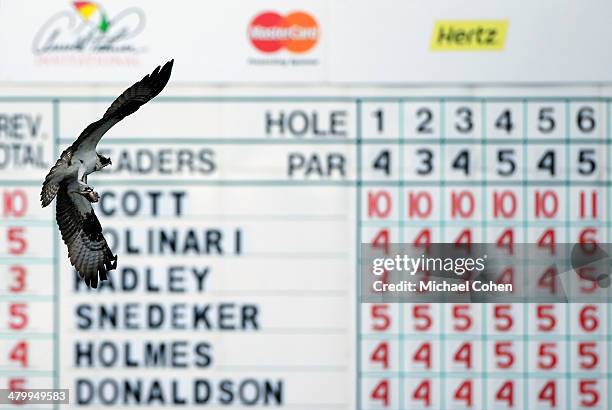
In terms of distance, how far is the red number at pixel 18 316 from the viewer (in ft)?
14.7

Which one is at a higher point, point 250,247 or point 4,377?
point 250,247

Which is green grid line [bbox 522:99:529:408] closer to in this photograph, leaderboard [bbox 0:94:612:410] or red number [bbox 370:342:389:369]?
leaderboard [bbox 0:94:612:410]

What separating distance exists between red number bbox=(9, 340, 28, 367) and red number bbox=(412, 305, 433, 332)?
195 cm

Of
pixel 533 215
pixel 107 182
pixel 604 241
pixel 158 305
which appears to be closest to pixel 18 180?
pixel 107 182

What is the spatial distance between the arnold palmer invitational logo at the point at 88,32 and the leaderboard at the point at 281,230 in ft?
0.84

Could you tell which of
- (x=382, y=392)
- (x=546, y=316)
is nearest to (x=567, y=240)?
(x=546, y=316)

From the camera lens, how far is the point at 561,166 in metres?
4.43

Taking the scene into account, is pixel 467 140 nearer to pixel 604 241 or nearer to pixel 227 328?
pixel 604 241

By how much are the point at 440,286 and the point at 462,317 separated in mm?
197

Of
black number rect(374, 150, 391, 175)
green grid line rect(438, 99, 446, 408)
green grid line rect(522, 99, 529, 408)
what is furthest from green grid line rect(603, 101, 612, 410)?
black number rect(374, 150, 391, 175)

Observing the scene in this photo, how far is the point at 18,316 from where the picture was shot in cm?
449

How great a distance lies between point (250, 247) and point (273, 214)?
198 millimetres
